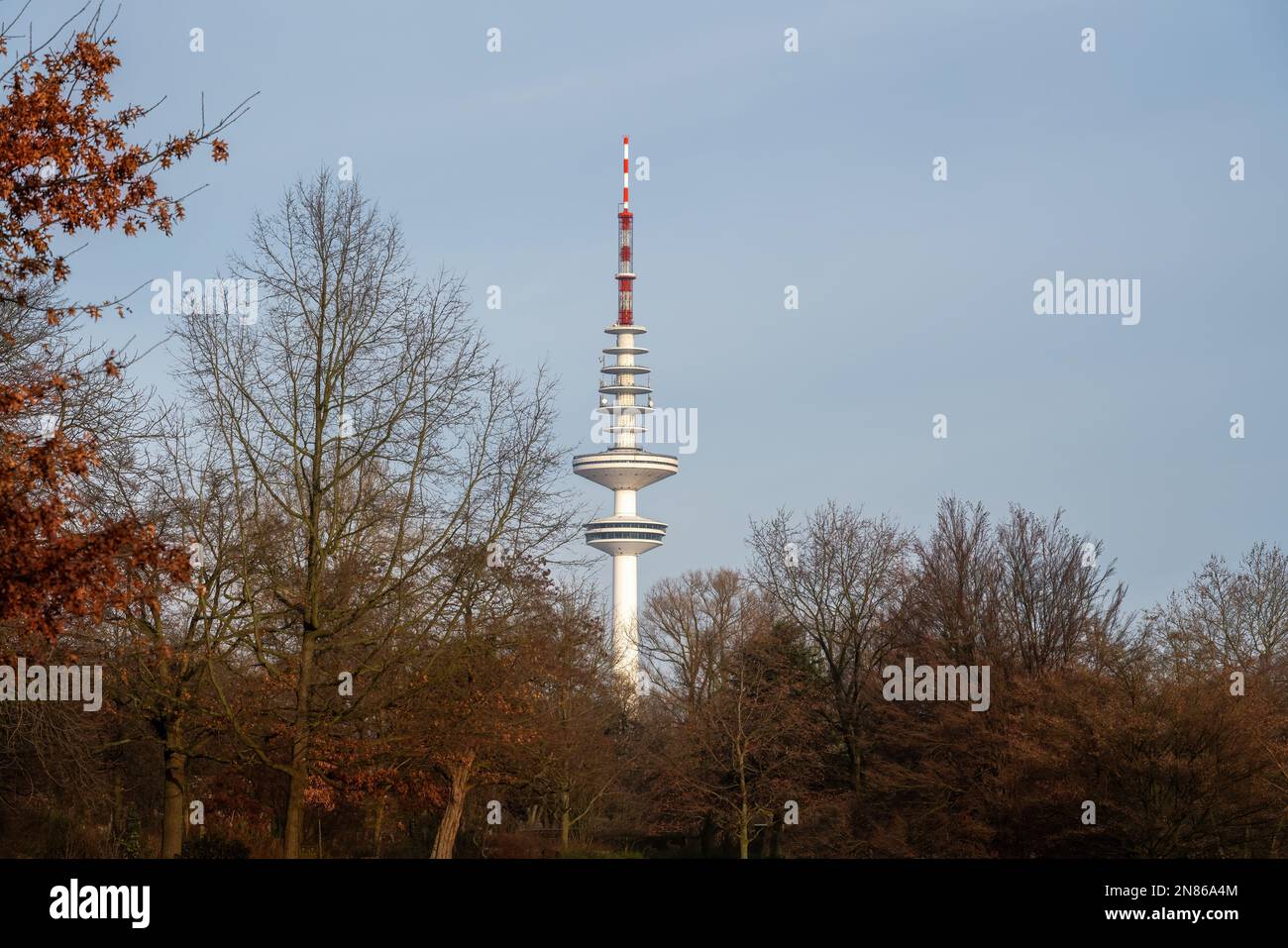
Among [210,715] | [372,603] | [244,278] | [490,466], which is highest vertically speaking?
[244,278]

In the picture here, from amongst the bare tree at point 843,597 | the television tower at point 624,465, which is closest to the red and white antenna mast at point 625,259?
the television tower at point 624,465

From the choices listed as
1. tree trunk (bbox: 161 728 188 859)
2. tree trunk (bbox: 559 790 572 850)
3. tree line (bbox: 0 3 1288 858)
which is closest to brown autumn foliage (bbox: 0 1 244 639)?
tree line (bbox: 0 3 1288 858)

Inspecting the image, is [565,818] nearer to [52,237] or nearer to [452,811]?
[452,811]

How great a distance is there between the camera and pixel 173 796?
27.2 meters

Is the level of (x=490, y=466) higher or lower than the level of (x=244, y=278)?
lower

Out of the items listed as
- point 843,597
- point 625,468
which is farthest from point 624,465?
point 843,597

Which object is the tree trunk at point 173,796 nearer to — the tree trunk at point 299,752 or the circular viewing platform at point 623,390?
the tree trunk at point 299,752

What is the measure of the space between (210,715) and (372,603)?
3.60 m

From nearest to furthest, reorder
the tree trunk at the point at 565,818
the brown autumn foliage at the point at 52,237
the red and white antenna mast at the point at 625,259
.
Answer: the brown autumn foliage at the point at 52,237, the tree trunk at the point at 565,818, the red and white antenna mast at the point at 625,259

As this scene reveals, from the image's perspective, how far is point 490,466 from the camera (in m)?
24.5

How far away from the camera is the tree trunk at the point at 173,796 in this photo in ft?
87.5
